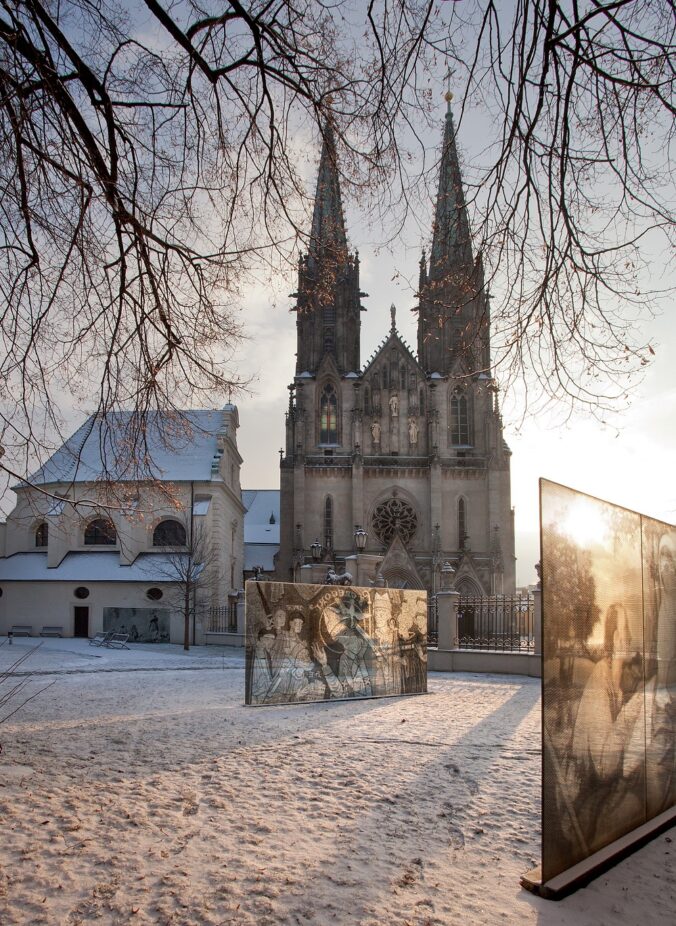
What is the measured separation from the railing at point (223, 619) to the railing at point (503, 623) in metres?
14.5

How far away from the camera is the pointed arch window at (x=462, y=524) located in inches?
1689

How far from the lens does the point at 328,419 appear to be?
1786 inches

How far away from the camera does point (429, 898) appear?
4504 millimetres

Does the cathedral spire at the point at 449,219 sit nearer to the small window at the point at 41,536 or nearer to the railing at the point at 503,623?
the railing at the point at 503,623

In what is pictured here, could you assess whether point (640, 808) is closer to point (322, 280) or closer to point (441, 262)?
point (441, 262)

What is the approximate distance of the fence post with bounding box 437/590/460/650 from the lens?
21.2 metres

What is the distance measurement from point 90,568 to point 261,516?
2491cm

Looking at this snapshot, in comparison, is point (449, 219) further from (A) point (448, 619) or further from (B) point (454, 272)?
(A) point (448, 619)

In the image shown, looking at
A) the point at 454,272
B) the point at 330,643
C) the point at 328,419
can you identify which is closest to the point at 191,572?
the point at 328,419

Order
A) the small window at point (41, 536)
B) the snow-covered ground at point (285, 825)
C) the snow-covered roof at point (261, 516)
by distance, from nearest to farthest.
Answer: the snow-covered ground at point (285, 825)
the small window at point (41, 536)
the snow-covered roof at point (261, 516)

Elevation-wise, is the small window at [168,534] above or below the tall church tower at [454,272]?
below

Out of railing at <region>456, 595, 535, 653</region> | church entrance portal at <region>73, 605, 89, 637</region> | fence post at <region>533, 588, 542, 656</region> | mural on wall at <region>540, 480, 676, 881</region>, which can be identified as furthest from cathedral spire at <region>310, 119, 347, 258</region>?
church entrance portal at <region>73, 605, 89, 637</region>

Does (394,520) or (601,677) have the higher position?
(394,520)

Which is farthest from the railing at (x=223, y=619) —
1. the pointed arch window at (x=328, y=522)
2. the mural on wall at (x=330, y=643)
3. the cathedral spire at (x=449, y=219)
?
the cathedral spire at (x=449, y=219)
